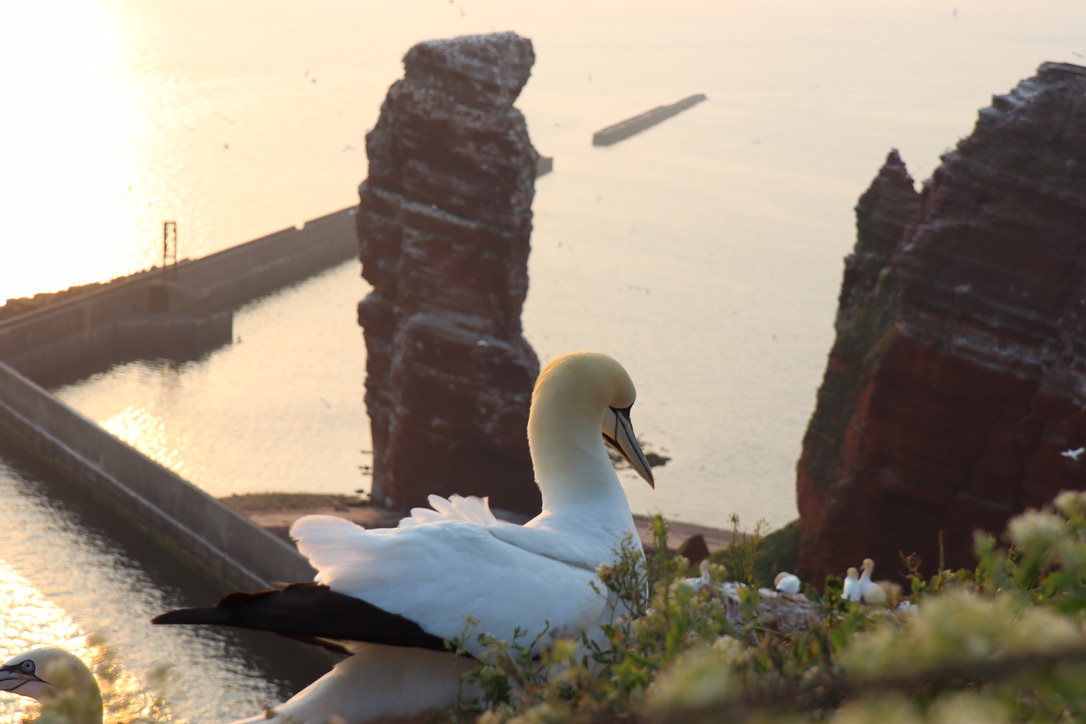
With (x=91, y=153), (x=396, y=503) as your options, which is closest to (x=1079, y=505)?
(x=396, y=503)

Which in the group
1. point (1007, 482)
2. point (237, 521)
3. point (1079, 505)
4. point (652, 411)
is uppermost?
point (1079, 505)

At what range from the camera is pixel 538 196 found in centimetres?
7394

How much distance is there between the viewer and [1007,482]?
61.7 ft

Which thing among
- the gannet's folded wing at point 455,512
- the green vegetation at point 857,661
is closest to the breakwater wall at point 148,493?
the gannet's folded wing at point 455,512

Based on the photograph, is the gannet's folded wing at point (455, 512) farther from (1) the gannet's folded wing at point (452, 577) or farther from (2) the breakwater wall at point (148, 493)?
(2) the breakwater wall at point (148, 493)

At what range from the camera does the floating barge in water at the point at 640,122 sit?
283 ft

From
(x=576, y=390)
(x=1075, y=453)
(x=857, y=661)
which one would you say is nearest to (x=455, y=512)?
(x=576, y=390)

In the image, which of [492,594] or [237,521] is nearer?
[492,594]

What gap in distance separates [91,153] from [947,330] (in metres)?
62.7

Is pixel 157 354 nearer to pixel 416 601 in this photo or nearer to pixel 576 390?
pixel 576 390

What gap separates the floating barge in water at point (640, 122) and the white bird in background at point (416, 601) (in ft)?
270

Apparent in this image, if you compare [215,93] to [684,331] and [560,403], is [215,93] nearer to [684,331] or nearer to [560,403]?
[684,331]

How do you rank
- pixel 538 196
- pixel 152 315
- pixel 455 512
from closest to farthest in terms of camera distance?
pixel 455 512
pixel 152 315
pixel 538 196

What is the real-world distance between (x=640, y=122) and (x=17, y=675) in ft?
286
